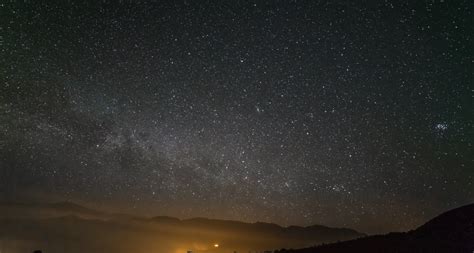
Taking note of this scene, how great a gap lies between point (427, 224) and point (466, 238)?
35.6 feet

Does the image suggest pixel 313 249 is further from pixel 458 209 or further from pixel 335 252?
pixel 458 209

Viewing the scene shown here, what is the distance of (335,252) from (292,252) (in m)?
2.76

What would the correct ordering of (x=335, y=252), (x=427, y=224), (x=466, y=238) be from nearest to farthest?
(x=335, y=252) → (x=466, y=238) → (x=427, y=224)

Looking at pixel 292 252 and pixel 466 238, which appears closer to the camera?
pixel 292 252

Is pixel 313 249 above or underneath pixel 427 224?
underneath

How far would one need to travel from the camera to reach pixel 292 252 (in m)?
28.5

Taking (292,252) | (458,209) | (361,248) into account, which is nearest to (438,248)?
(361,248)

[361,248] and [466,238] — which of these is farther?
[466,238]

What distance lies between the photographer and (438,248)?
28844 mm

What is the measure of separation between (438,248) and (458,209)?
23.0 m

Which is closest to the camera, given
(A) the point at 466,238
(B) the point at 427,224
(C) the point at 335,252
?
(C) the point at 335,252

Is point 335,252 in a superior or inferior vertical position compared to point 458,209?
inferior

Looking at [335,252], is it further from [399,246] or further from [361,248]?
[399,246]

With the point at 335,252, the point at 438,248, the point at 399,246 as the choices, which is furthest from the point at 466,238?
the point at 335,252
